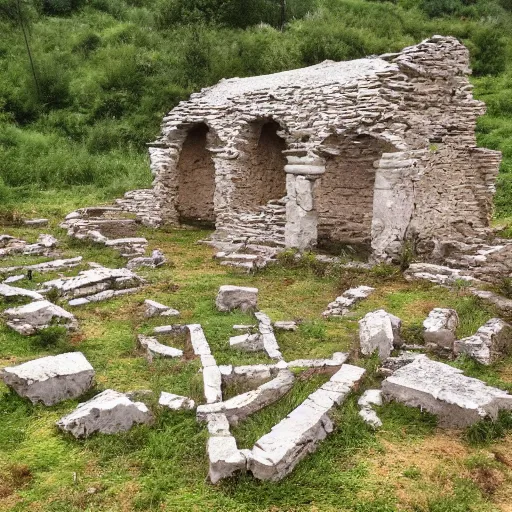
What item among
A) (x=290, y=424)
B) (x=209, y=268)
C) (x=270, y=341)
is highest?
(x=290, y=424)

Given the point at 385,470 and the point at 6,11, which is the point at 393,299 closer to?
the point at 385,470

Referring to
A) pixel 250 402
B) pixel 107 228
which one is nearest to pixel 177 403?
pixel 250 402

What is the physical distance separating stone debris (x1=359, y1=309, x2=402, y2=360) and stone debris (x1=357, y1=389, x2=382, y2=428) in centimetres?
87

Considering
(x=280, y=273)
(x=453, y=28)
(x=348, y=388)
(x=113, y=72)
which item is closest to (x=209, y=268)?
(x=280, y=273)

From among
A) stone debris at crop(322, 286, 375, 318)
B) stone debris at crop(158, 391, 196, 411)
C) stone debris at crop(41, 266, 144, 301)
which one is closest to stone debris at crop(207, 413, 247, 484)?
stone debris at crop(158, 391, 196, 411)

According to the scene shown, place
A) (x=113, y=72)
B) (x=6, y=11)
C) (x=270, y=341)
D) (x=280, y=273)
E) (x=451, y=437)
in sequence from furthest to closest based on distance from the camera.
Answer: (x=6, y=11) < (x=113, y=72) < (x=280, y=273) < (x=270, y=341) < (x=451, y=437)

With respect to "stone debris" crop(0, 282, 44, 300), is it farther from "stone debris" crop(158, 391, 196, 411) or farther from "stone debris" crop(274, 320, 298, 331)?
"stone debris" crop(158, 391, 196, 411)

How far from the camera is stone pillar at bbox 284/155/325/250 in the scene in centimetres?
1112

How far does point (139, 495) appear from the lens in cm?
425

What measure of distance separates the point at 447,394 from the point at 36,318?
5089 mm

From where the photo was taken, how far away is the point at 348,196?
12.4 metres

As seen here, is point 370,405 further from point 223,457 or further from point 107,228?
point 107,228

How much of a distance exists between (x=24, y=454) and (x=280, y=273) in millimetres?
6452

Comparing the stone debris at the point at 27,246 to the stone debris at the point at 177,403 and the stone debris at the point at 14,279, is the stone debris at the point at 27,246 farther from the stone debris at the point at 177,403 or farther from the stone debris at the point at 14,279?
the stone debris at the point at 177,403
